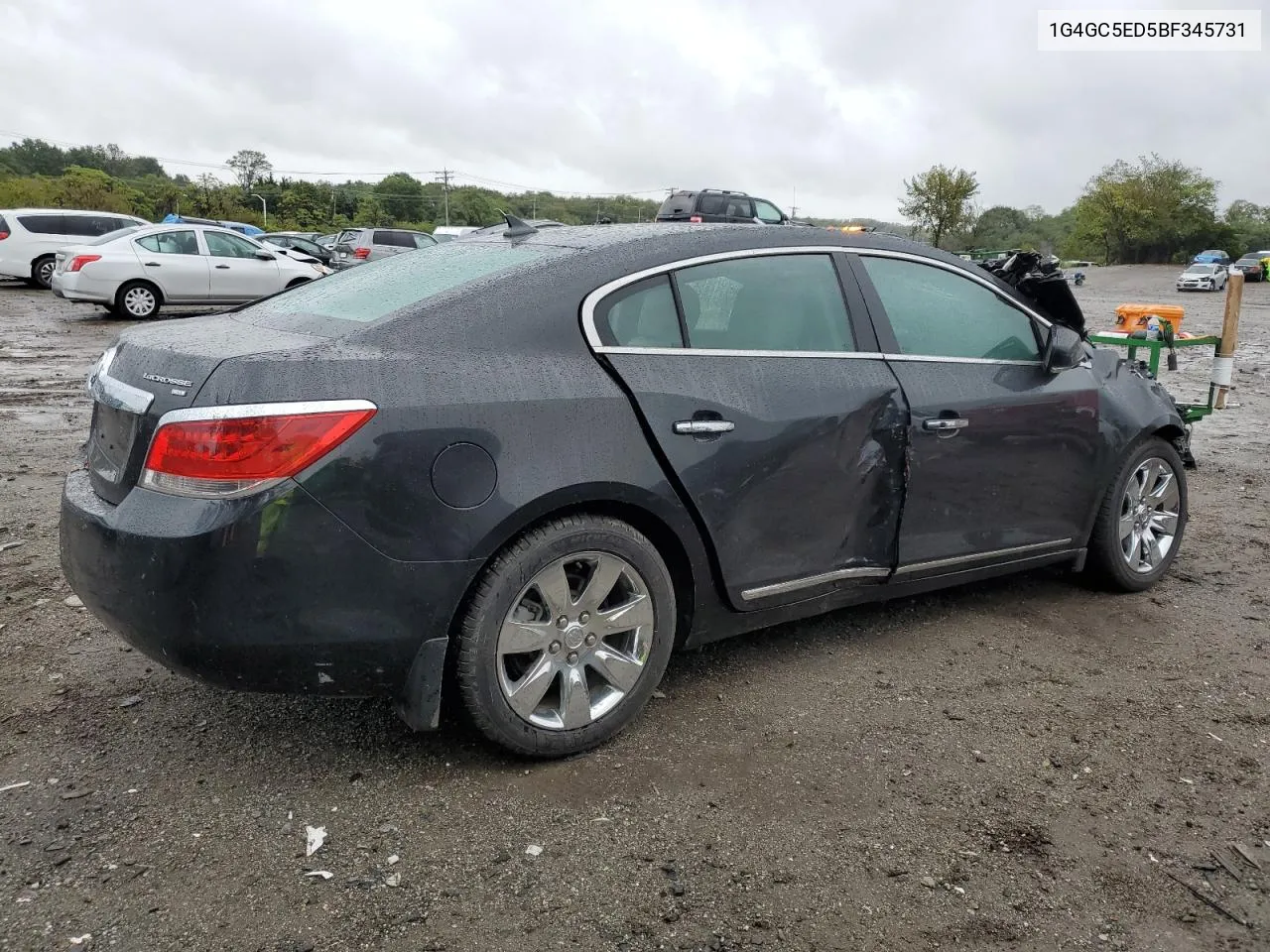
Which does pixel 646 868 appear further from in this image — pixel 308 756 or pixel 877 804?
pixel 308 756

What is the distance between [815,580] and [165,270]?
15763 millimetres

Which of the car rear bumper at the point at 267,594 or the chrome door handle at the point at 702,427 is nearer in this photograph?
the car rear bumper at the point at 267,594

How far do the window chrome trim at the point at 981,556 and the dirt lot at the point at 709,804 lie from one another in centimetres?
34

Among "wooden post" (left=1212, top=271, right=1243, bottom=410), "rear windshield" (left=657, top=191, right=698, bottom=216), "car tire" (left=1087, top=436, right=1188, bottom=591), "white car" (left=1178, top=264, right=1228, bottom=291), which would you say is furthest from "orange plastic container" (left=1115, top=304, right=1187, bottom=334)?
"white car" (left=1178, top=264, right=1228, bottom=291)

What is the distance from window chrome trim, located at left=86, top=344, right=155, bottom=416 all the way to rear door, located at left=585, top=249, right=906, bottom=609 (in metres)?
1.25

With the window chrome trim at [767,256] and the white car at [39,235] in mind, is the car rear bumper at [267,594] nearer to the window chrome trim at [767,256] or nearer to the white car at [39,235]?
the window chrome trim at [767,256]

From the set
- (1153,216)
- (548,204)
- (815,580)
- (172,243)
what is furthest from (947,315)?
(1153,216)

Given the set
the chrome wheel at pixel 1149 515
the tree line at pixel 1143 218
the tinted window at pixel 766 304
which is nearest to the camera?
the tinted window at pixel 766 304

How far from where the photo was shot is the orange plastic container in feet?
25.1

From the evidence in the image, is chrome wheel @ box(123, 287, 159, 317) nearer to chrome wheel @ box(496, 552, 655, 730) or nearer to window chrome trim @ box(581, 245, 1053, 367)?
window chrome trim @ box(581, 245, 1053, 367)

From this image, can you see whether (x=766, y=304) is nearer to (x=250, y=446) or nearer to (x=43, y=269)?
(x=250, y=446)

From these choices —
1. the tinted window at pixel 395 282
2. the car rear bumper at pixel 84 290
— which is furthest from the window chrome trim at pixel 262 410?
the car rear bumper at pixel 84 290

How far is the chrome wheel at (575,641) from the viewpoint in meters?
2.91

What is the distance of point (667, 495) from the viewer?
3070 mm
